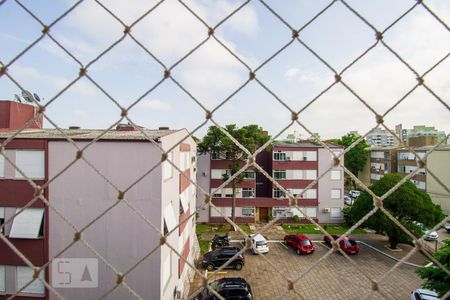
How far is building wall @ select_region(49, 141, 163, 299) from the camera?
497cm

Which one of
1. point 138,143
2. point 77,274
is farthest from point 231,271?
point 138,143

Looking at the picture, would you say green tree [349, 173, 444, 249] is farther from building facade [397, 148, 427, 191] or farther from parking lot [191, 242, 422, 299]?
building facade [397, 148, 427, 191]

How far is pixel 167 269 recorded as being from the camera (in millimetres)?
5590

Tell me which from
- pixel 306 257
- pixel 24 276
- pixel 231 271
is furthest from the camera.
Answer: pixel 306 257

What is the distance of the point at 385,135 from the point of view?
5275cm

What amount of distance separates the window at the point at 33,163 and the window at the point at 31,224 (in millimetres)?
623

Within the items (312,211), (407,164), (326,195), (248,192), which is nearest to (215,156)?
(248,192)

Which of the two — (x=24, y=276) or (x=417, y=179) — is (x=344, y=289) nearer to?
(x=24, y=276)

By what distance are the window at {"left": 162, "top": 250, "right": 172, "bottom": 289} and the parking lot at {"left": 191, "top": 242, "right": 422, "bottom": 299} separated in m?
2.11

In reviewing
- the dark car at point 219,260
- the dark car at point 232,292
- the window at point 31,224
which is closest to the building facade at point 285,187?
the dark car at point 219,260

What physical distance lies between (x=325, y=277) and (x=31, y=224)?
26.2 ft

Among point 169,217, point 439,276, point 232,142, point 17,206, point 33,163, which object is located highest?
point 232,142

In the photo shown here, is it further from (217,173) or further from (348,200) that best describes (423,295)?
(348,200)

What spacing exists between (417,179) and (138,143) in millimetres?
18743
